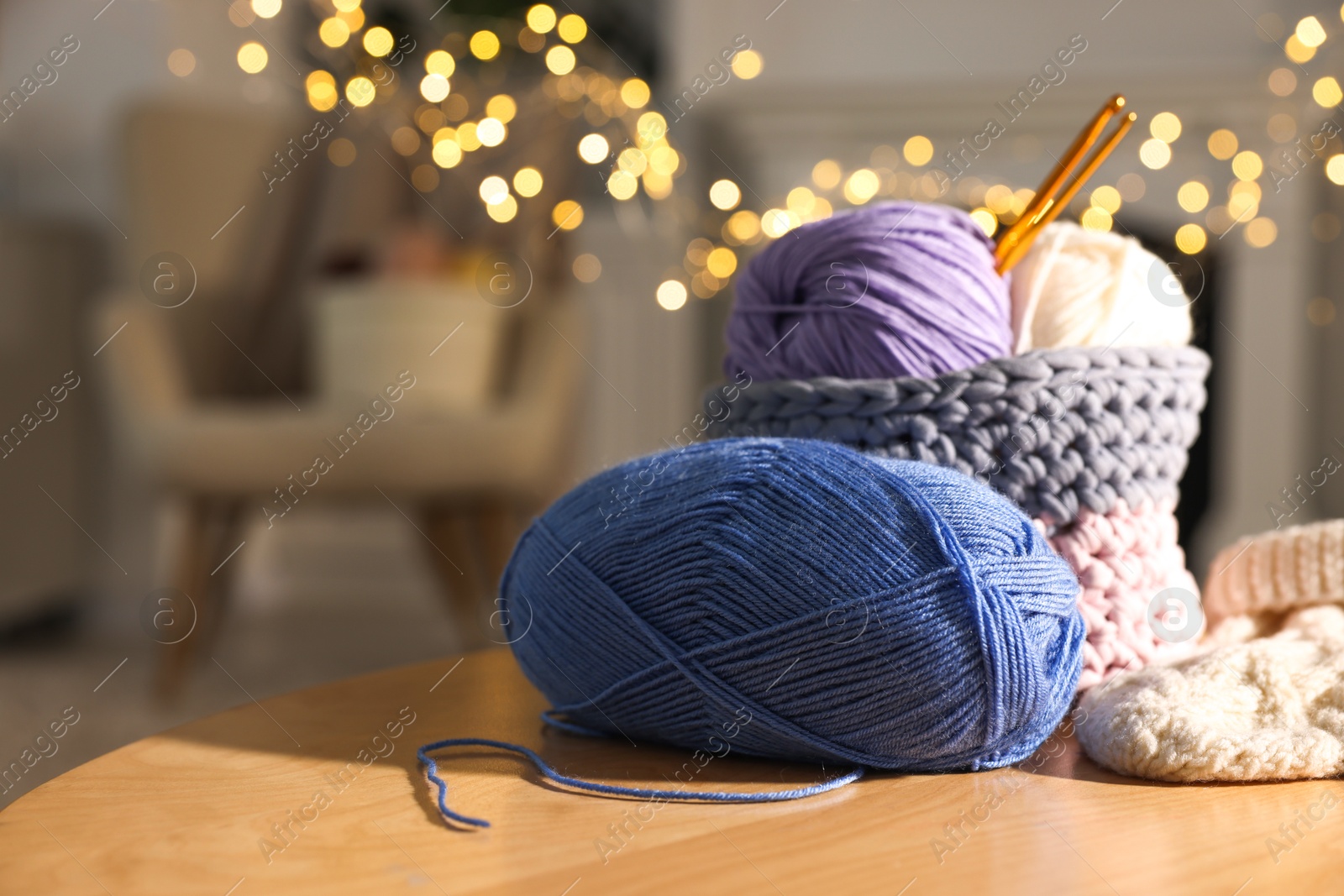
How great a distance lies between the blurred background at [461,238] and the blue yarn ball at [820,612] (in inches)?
53.1

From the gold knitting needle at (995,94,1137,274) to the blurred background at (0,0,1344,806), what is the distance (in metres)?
1.33

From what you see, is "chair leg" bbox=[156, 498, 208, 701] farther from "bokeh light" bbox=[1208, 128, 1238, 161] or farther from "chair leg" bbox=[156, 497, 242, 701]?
"bokeh light" bbox=[1208, 128, 1238, 161]

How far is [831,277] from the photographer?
0.58 m

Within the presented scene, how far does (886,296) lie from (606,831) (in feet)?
0.93

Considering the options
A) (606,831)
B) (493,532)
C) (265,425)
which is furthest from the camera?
(493,532)

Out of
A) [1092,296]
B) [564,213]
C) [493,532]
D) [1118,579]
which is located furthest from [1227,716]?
[564,213]

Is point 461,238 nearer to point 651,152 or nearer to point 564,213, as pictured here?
point 564,213

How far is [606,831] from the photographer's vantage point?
0.42 metres

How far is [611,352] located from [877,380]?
2.02 metres

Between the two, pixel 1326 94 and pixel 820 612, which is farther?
pixel 1326 94

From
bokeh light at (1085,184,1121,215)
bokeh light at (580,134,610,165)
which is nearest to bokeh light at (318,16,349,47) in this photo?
bokeh light at (580,134,610,165)

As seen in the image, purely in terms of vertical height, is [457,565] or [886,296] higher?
[886,296]

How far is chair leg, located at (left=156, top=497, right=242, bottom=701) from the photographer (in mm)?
1801

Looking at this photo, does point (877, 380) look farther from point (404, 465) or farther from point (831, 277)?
point (404, 465)
